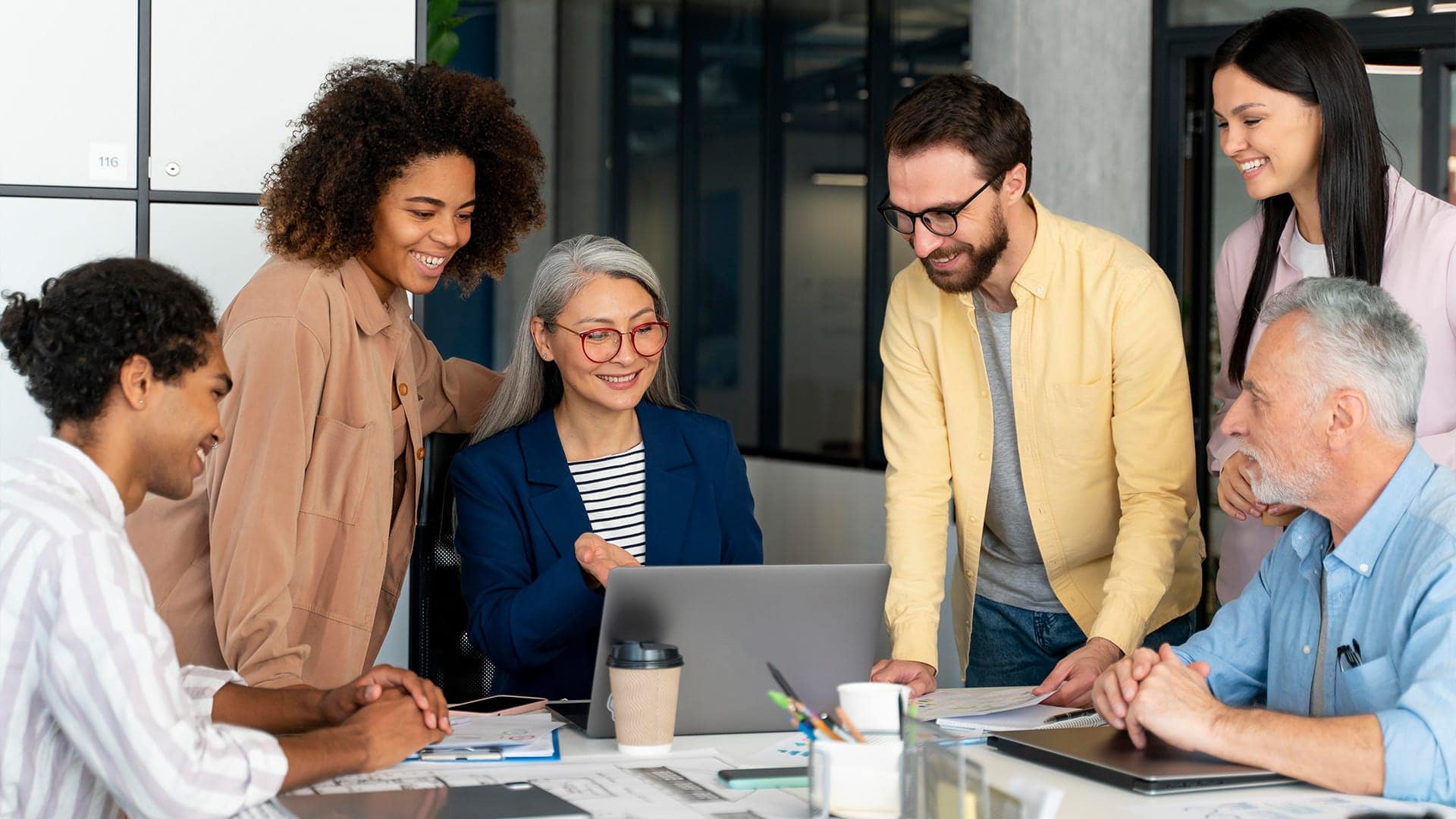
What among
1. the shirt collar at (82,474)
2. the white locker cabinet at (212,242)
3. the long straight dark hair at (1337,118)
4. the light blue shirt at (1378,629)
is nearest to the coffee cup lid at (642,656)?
the shirt collar at (82,474)

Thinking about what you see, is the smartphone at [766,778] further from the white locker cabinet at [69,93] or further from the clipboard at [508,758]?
the white locker cabinet at [69,93]

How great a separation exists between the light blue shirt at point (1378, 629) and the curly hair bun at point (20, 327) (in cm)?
170

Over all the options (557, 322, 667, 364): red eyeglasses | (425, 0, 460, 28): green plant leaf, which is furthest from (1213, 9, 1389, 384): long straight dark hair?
(425, 0, 460, 28): green plant leaf

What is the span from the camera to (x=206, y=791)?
157 cm

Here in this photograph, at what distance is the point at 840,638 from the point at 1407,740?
764mm

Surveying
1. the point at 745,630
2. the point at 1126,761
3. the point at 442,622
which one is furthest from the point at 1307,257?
the point at 442,622

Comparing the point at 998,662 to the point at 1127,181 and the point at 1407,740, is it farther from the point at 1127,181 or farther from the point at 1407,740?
the point at 1127,181

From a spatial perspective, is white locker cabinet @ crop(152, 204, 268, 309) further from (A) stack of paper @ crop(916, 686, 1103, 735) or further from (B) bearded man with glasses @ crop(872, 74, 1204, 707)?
(A) stack of paper @ crop(916, 686, 1103, 735)

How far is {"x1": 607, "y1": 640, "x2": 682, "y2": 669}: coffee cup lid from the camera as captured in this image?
6.48 feet

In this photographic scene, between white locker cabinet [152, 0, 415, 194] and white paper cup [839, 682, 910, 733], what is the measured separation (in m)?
2.06

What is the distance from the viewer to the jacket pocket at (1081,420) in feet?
8.95

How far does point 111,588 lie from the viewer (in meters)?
1.54

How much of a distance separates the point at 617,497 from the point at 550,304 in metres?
0.41

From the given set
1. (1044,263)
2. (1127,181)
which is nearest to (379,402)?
(1044,263)
